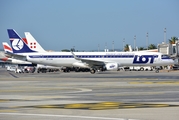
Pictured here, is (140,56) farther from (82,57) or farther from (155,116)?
(155,116)

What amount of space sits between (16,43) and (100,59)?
16.1 metres

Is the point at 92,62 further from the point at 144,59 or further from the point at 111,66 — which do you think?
the point at 144,59

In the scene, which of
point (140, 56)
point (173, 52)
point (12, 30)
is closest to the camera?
point (140, 56)

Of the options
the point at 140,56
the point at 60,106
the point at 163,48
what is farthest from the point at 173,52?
the point at 60,106

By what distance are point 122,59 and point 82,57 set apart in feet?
21.5

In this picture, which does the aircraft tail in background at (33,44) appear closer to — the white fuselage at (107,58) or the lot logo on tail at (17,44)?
the lot logo on tail at (17,44)

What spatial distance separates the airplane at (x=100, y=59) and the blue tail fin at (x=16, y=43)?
5.19ft

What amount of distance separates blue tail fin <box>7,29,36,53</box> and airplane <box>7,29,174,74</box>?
1.58m

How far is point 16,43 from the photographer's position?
72.8 meters

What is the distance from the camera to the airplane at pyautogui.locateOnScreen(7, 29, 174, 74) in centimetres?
6481

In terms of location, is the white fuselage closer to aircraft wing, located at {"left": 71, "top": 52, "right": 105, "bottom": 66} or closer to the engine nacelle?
aircraft wing, located at {"left": 71, "top": 52, "right": 105, "bottom": 66}

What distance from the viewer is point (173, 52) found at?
112 m

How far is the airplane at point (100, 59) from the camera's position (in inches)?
2552

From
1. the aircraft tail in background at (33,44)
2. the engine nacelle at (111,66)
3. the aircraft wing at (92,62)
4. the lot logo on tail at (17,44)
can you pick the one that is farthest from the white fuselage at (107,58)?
the aircraft tail in background at (33,44)
